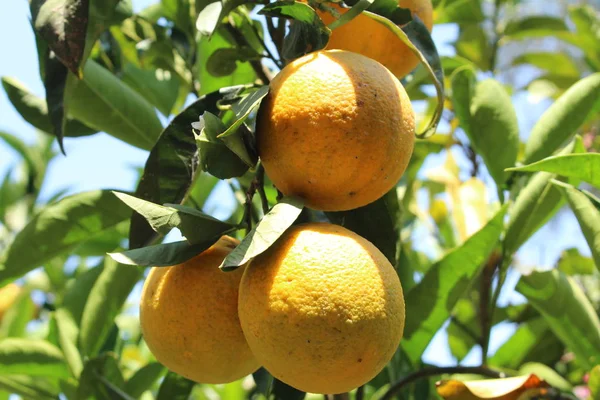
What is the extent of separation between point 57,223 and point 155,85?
43 centimetres

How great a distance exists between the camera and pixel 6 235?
8.23 ft

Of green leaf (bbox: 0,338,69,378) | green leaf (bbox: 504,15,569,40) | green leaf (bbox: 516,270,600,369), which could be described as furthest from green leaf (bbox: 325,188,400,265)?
green leaf (bbox: 504,15,569,40)

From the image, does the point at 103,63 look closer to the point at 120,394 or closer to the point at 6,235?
the point at 120,394

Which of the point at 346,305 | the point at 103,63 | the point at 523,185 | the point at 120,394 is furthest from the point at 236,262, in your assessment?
the point at 103,63

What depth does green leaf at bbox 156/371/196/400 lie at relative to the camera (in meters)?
1.34

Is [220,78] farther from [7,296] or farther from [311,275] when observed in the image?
[7,296]

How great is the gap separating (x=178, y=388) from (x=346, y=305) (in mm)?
678

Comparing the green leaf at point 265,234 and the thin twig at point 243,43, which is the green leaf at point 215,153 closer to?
the green leaf at point 265,234

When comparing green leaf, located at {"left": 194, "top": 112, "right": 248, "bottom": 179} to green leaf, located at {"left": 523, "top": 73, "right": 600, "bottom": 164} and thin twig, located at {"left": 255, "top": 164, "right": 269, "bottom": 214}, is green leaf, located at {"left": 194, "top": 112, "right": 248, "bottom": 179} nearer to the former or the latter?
thin twig, located at {"left": 255, "top": 164, "right": 269, "bottom": 214}

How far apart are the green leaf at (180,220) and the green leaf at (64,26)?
268mm

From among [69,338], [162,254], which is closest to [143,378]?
[69,338]

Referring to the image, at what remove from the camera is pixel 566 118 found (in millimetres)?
1343

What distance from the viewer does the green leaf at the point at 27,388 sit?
1464 mm

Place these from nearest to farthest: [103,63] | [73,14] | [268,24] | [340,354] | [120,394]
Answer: [340,354]
[73,14]
[268,24]
[120,394]
[103,63]
